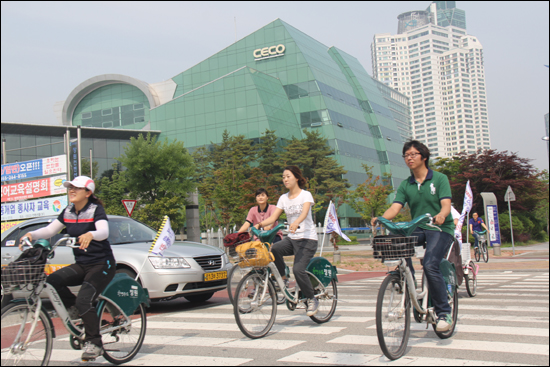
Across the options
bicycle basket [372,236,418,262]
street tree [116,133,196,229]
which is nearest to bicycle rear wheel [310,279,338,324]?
bicycle basket [372,236,418,262]

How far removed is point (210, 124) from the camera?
182ft

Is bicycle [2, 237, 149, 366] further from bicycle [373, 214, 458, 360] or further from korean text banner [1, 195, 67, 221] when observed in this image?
korean text banner [1, 195, 67, 221]

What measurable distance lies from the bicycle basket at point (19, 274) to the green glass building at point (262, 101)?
1911 inches

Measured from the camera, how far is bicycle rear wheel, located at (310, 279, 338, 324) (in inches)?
255

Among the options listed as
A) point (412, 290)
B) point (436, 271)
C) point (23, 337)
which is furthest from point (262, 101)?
point (23, 337)

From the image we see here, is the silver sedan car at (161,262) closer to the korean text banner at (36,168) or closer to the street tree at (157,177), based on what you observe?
the korean text banner at (36,168)

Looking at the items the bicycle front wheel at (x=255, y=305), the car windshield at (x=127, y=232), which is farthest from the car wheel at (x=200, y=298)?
the bicycle front wheel at (x=255, y=305)

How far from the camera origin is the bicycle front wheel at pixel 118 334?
187 inches

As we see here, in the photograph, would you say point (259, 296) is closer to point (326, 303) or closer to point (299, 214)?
point (299, 214)

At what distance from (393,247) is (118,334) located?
2705 mm

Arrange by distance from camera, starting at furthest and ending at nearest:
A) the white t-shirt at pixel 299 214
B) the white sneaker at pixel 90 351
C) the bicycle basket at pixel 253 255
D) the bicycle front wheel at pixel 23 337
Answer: the white t-shirt at pixel 299 214 → the bicycle basket at pixel 253 255 → the white sneaker at pixel 90 351 → the bicycle front wheel at pixel 23 337

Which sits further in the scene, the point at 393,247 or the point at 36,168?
the point at 36,168

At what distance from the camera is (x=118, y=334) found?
487 centimetres

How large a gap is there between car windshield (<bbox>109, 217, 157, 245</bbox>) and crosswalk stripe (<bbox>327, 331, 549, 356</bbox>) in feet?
15.1
